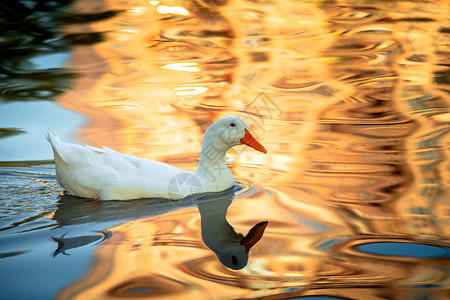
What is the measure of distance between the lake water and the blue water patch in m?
0.02

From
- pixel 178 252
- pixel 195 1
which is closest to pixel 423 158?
pixel 178 252

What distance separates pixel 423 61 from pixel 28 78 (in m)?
7.12

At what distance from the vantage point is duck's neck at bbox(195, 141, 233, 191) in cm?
616

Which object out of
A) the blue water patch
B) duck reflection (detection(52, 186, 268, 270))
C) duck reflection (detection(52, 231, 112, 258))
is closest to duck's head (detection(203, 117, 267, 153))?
duck reflection (detection(52, 186, 268, 270))

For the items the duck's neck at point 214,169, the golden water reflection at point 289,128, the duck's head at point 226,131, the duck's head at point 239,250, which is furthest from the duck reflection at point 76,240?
the duck's head at point 226,131

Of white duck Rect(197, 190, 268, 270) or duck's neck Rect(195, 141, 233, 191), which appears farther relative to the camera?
duck's neck Rect(195, 141, 233, 191)

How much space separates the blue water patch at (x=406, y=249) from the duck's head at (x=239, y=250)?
83 centimetres

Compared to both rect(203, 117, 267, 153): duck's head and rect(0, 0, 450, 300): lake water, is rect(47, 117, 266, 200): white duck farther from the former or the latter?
rect(0, 0, 450, 300): lake water

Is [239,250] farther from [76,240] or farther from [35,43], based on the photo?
[35,43]

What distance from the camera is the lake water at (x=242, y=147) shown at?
14.5 ft

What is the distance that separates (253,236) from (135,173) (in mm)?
1494

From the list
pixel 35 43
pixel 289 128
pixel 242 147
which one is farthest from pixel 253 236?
pixel 35 43

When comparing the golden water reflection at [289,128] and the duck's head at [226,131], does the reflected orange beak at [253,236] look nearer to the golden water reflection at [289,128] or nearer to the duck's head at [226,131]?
the golden water reflection at [289,128]

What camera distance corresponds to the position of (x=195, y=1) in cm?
1662
